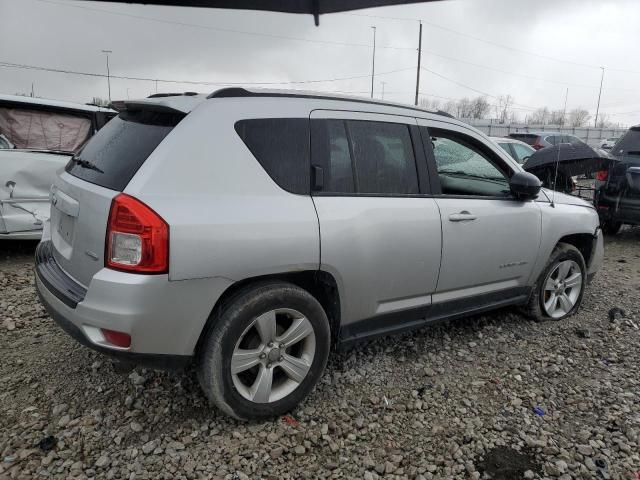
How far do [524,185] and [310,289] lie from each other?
5.98ft

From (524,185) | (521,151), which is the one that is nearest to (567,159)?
(524,185)

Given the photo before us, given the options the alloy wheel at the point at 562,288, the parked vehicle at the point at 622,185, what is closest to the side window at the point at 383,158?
the alloy wheel at the point at 562,288

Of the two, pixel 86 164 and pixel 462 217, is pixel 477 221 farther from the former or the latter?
pixel 86 164

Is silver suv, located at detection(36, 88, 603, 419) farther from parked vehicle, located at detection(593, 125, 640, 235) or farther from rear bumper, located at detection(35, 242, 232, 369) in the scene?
parked vehicle, located at detection(593, 125, 640, 235)

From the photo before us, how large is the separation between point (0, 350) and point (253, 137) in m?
2.47

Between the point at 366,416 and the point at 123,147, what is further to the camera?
the point at 366,416

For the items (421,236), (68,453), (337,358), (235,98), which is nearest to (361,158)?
(421,236)

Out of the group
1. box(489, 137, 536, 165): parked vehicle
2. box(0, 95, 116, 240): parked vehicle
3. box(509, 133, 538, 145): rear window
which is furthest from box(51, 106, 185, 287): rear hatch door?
box(509, 133, 538, 145): rear window

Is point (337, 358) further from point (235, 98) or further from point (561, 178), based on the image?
point (561, 178)

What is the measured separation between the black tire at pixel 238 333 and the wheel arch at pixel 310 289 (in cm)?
2

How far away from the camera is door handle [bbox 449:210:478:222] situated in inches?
127

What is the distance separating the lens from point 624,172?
Answer: 714 centimetres

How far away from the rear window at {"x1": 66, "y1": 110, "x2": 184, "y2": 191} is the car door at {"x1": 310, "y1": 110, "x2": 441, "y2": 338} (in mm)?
831

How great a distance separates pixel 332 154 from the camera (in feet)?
9.32
